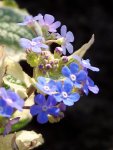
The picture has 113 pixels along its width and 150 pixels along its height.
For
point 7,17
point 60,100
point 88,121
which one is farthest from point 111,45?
point 60,100

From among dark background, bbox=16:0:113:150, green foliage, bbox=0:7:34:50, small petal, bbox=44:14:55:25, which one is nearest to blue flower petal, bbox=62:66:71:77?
small petal, bbox=44:14:55:25

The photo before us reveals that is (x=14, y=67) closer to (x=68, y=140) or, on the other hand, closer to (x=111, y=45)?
(x=68, y=140)

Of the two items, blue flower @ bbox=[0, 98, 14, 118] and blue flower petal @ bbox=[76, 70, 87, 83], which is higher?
blue flower petal @ bbox=[76, 70, 87, 83]

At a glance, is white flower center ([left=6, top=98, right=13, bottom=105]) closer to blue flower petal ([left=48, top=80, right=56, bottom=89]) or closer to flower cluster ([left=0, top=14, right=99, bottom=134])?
flower cluster ([left=0, top=14, right=99, bottom=134])

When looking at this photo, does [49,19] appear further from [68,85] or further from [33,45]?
[68,85]

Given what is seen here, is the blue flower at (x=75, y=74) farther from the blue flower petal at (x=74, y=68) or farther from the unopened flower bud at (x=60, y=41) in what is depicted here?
the unopened flower bud at (x=60, y=41)

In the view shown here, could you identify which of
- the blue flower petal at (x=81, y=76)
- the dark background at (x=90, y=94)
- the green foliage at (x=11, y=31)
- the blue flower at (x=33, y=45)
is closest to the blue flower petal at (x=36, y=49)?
the blue flower at (x=33, y=45)
